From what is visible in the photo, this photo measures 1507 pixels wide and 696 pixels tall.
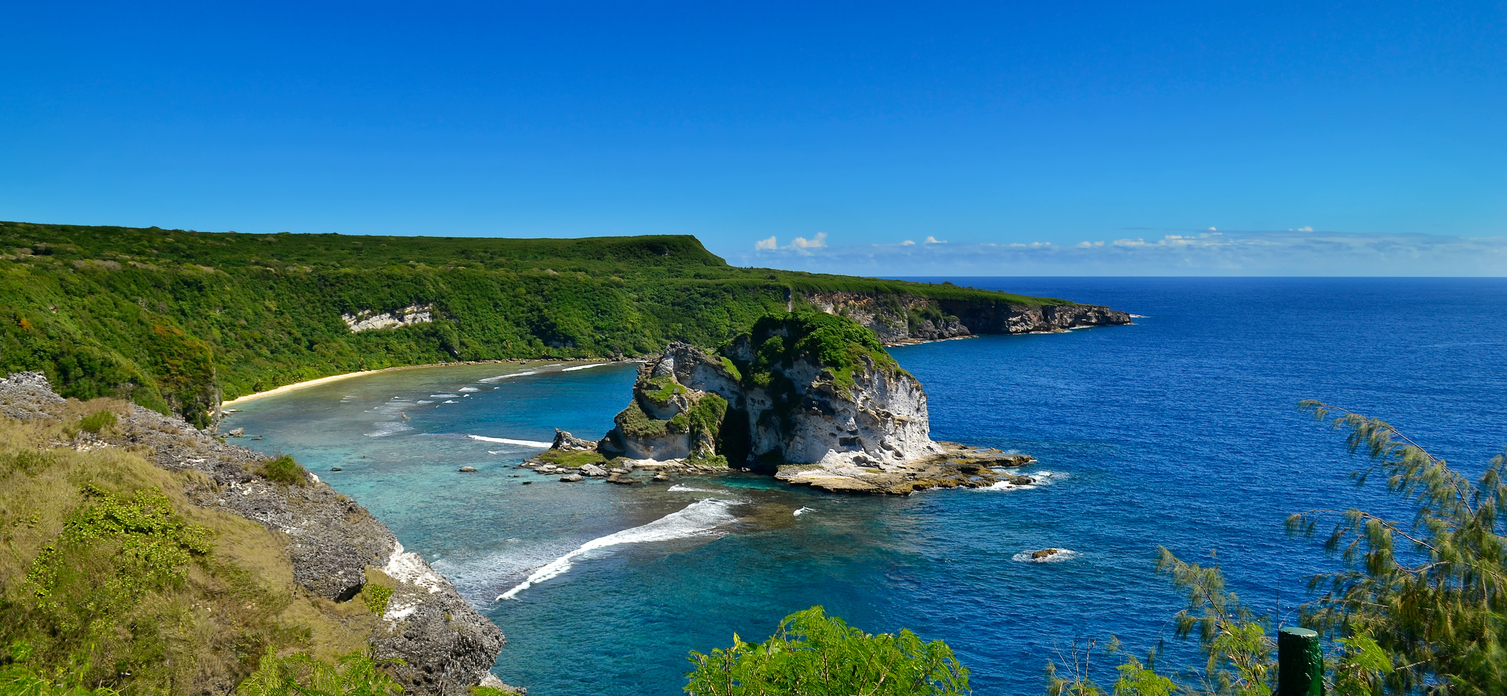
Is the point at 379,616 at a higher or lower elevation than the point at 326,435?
higher

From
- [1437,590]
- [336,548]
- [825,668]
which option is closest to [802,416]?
[336,548]

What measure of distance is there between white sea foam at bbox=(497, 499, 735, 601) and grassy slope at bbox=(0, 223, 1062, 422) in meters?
38.3

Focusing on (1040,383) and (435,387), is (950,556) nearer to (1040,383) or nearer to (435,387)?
(1040,383)

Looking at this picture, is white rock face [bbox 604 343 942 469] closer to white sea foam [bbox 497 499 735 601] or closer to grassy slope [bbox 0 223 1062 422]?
white sea foam [bbox 497 499 735 601]

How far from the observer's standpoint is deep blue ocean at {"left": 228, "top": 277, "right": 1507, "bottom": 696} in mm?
35094

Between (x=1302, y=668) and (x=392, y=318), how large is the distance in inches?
5978

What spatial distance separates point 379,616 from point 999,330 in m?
177

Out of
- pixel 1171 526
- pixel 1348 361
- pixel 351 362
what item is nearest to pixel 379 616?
pixel 1171 526

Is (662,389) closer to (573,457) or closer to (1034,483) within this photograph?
(573,457)

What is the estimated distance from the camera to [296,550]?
70.0ft

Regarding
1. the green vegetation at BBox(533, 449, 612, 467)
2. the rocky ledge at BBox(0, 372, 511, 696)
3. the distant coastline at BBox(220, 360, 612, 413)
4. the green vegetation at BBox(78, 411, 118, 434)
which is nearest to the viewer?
the rocky ledge at BBox(0, 372, 511, 696)

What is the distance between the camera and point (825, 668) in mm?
11547

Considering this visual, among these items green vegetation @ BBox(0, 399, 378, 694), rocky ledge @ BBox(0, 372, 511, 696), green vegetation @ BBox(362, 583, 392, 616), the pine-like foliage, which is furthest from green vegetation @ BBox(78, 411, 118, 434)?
the pine-like foliage

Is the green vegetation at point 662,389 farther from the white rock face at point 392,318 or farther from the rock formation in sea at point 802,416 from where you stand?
the white rock face at point 392,318
